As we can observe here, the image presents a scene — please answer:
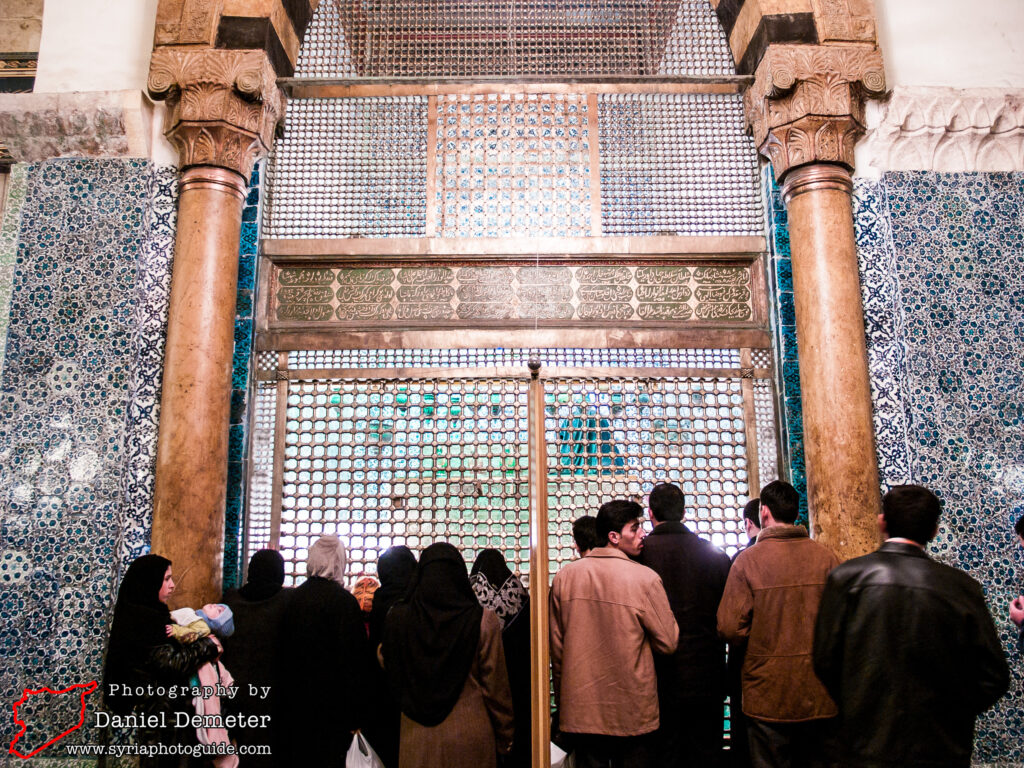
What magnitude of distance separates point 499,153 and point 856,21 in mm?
2085

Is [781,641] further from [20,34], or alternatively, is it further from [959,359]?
[20,34]

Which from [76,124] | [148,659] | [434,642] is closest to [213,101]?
[76,124]

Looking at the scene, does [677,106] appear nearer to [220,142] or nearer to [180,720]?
[220,142]

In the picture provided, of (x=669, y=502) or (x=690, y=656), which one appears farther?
(x=669, y=502)

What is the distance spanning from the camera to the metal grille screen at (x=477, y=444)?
12.9 ft

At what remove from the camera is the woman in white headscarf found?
8.43 feet

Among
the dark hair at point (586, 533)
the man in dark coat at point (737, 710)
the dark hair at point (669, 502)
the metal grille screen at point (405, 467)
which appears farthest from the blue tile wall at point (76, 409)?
the man in dark coat at point (737, 710)

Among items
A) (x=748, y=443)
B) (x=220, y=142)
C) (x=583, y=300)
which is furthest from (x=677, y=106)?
(x=220, y=142)

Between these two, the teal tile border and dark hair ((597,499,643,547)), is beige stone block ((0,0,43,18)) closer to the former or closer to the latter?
the teal tile border

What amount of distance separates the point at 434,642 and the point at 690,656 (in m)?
0.97

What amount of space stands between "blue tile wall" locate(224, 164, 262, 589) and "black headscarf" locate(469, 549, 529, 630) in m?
1.52

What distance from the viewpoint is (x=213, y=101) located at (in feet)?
13.1

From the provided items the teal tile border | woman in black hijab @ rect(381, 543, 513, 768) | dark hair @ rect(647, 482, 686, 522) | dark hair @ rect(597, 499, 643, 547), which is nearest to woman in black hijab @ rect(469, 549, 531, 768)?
woman in black hijab @ rect(381, 543, 513, 768)

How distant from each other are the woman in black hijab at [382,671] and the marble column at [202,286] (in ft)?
3.75
